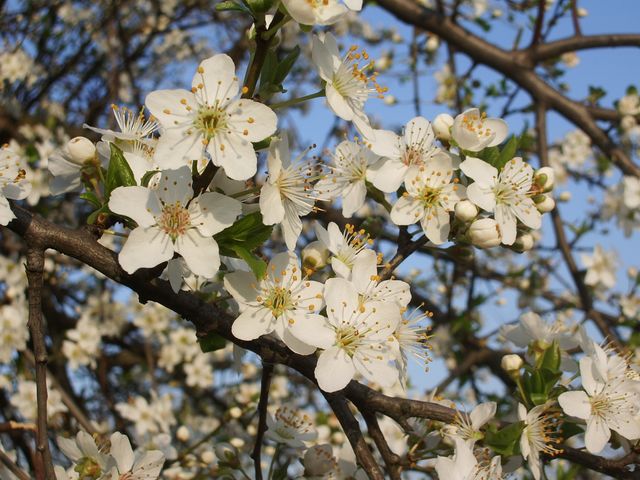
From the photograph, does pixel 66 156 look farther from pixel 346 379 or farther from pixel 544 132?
pixel 544 132

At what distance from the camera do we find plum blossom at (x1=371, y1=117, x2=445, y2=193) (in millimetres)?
1517

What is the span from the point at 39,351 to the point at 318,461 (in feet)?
2.61

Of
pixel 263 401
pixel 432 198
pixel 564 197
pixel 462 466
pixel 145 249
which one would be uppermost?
pixel 564 197

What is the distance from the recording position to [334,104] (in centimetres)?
124

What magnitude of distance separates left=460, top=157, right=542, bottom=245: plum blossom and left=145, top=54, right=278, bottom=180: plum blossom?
1.75 ft

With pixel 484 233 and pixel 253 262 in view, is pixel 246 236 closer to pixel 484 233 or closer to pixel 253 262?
pixel 253 262

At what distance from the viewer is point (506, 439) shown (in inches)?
54.2

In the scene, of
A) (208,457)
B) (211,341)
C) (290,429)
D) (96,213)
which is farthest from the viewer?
(208,457)

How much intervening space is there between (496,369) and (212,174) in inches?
94.8

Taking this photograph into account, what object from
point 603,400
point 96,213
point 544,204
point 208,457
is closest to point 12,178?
point 96,213

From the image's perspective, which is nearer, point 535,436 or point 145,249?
point 145,249

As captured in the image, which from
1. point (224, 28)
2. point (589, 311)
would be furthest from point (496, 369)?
point (224, 28)

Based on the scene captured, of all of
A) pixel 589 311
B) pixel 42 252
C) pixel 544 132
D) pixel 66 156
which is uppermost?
pixel 544 132

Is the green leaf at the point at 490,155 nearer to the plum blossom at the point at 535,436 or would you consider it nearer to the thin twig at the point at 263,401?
the plum blossom at the point at 535,436
